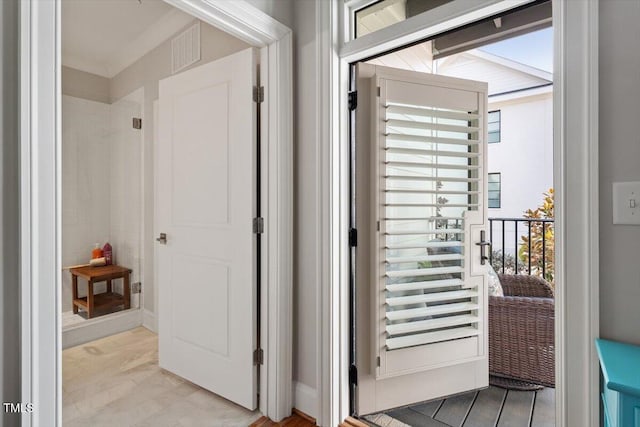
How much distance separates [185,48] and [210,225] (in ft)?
5.31

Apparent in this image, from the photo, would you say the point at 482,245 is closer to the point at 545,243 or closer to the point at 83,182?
the point at 545,243

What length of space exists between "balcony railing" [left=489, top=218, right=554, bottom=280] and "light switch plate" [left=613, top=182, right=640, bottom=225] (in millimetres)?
2621

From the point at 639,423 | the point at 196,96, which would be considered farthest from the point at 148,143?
the point at 639,423

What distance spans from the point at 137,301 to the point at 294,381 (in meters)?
2.17

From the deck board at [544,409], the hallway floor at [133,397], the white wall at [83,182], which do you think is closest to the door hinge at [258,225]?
the hallway floor at [133,397]

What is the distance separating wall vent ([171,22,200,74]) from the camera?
8.75 ft

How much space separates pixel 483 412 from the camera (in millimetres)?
1979

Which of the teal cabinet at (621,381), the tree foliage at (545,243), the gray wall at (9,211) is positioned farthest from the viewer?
the tree foliage at (545,243)

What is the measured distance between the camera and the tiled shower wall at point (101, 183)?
330 cm

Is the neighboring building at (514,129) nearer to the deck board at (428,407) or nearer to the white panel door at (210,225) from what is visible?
the white panel door at (210,225)

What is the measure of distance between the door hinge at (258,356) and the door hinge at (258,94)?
54.1 inches

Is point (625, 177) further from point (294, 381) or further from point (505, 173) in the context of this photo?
point (505, 173)

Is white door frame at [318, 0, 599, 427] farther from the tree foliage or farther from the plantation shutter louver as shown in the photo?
the tree foliage

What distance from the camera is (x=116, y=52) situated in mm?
3383
